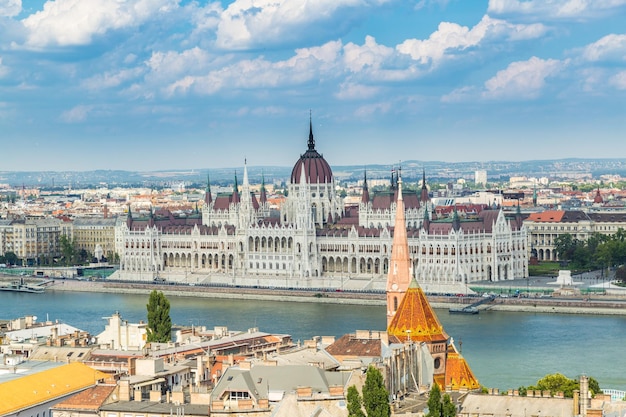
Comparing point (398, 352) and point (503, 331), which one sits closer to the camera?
point (398, 352)

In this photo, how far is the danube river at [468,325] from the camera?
37.5 m

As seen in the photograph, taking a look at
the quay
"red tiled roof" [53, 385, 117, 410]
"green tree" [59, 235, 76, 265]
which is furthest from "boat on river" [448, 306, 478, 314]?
"red tiled roof" [53, 385, 117, 410]

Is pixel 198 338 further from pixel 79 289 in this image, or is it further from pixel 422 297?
pixel 79 289

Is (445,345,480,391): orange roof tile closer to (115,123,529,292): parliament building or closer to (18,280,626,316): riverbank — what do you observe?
(18,280,626,316): riverbank

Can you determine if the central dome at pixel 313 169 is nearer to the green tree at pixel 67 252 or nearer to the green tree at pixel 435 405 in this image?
the green tree at pixel 67 252

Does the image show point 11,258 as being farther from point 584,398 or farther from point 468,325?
point 584,398

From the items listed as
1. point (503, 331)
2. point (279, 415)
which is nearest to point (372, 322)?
point (503, 331)

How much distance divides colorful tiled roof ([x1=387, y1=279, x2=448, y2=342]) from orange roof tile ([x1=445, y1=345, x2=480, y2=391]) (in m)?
0.38

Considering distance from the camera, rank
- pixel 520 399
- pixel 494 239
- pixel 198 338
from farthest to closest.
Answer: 1. pixel 494 239
2. pixel 198 338
3. pixel 520 399

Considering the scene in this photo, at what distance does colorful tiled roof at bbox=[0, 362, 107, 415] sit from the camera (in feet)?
72.8

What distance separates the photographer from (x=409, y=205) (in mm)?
70750

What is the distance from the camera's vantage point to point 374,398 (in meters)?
18.4

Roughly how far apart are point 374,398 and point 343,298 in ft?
→ 139

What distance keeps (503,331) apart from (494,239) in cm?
1855
